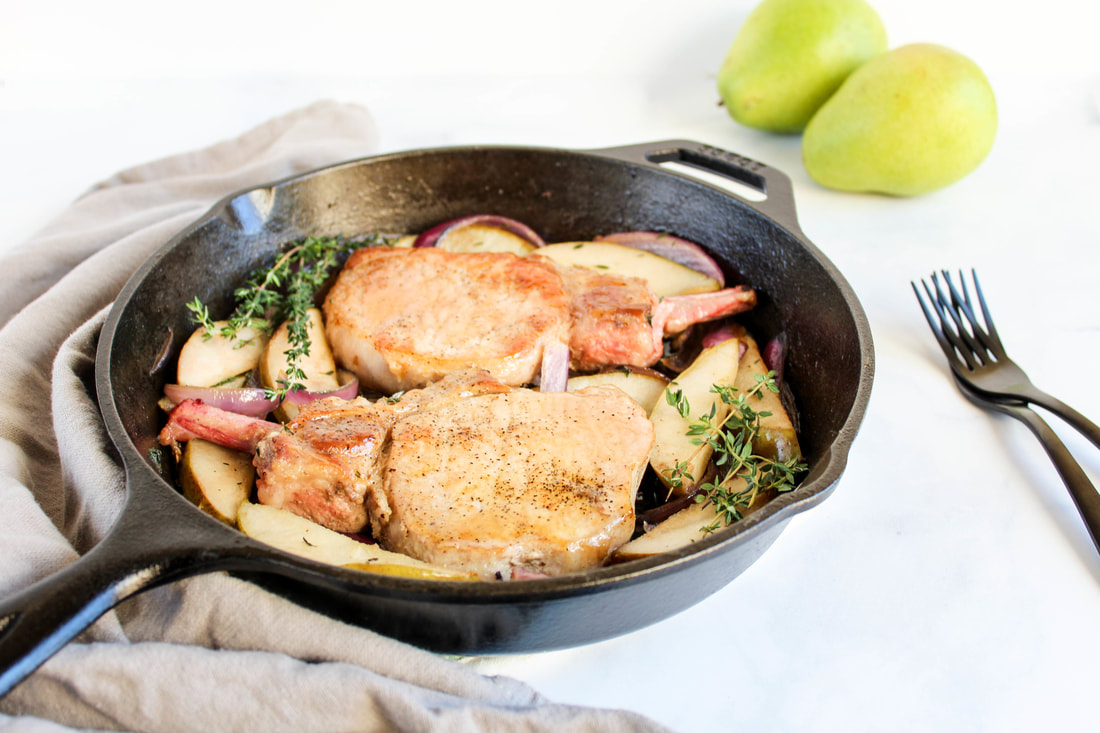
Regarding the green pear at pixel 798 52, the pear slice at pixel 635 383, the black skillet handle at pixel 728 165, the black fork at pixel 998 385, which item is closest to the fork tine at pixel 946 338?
the black fork at pixel 998 385

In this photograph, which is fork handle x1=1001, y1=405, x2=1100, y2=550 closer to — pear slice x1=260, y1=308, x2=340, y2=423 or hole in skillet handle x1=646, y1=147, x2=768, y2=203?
hole in skillet handle x1=646, y1=147, x2=768, y2=203

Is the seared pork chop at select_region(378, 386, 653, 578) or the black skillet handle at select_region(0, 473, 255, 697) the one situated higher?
the black skillet handle at select_region(0, 473, 255, 697)

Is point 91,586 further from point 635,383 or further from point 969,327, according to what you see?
point 969,327

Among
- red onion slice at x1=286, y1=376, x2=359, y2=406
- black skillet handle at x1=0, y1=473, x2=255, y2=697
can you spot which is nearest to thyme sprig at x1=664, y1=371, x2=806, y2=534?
red onion slice at x1=286, y1=376, x2=359, y2=406

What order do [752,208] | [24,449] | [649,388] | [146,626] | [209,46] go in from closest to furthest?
1. [146,626]
2. [24,449]
3. [649,388]
4. [752,208]
5. [209,46]

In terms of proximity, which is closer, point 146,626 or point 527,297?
point 146,626

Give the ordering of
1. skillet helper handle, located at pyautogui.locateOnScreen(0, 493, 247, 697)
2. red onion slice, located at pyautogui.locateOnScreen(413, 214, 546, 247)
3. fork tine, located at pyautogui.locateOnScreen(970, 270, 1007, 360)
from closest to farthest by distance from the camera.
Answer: skillet helper handle, located at pyautogui.locateOnScreen(0, 493, 247, 697) < fork tine, located at pyautogui.locateOnScreen(970, 270, 1007, 360) < red onion slice, located at pyautogui.locateOnScreen(413, 214, 546, 247)

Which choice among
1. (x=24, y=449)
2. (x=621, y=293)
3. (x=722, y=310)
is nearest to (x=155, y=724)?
(x=24, y=449)

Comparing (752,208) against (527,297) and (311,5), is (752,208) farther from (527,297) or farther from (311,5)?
(311,5)
